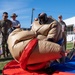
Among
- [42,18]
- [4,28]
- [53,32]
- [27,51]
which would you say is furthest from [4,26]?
[27,51]

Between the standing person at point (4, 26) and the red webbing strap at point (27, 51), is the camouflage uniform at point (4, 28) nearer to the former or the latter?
the standing person at point (4, 26)

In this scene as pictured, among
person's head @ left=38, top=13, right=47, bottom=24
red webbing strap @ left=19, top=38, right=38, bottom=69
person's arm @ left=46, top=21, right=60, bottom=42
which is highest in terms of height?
person's head @ left=38, top=13, right=47, bottom=24

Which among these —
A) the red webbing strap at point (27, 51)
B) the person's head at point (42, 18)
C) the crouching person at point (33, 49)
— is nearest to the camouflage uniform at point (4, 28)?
the person's head at point (42, 18)

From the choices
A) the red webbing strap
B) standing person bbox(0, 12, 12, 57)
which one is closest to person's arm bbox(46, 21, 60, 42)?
the red webbing strap

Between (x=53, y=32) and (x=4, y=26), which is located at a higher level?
(x=4, y=26)

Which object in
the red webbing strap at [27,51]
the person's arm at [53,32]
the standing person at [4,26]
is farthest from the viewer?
the standing person at [4,26]

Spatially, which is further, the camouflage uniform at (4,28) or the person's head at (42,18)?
the camouflage uniform at (4,28)

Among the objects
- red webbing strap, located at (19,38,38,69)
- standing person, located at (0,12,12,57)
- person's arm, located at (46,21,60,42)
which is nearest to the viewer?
red webbing strap, located at (19,38,38,69)

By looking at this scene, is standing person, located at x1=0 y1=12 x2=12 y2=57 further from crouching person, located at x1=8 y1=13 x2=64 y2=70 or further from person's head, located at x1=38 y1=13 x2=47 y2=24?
crouching person, located at x1=8 y1=13 x2=64 y2=70

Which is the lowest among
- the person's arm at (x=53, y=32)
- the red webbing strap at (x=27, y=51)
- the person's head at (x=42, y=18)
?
the red webbing strap at (x=27, y=51)

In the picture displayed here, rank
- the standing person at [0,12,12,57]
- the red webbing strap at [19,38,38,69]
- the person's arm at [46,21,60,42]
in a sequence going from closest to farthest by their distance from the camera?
the red webbing strap at [19,38,38,69] → the person's arm at [46,21,60,42] → the standing person at [0,12,12,57]

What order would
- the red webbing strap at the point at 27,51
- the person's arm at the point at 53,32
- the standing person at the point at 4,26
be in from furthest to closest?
the standing person at the point at 4,26 < the person's arm at the point at 53,32 < the red webbing strap at the point at 27,51

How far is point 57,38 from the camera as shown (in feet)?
17.8

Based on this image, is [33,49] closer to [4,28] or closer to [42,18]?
[42,18]
